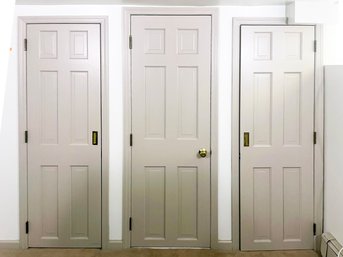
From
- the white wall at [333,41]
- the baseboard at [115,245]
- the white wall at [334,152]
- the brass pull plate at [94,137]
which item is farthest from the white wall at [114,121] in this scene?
the white wall at [334,152]

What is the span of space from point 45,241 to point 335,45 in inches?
130

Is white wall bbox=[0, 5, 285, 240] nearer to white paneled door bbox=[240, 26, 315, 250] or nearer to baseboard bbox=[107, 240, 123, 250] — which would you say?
baseboard bbox=[107, 240, 123, 250]

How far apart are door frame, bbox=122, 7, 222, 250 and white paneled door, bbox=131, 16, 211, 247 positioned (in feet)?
0.13

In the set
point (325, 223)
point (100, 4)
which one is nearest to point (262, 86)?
point (325, 223)

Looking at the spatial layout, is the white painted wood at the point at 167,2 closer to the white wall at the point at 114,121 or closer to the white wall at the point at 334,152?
the white wall at the point at 114,121

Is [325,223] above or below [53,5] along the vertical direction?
below

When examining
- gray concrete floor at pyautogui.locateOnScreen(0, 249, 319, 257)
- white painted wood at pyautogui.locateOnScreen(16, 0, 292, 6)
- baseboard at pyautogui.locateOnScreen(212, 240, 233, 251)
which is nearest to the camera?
white painted wood at pyautogui.locateOnScreen(16, 0, 292, 6)

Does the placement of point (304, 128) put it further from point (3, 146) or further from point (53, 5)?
point (3, 146)

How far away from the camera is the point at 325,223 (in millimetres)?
3689

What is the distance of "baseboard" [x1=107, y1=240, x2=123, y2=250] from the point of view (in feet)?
12.3

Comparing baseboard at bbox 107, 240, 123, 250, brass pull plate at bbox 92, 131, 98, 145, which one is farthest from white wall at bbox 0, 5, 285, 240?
brass pull plate at bbox 92, 131, 98, 145

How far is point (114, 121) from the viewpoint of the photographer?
12.1 ft

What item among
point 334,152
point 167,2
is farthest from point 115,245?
point 167,2

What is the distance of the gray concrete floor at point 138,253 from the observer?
362cm
